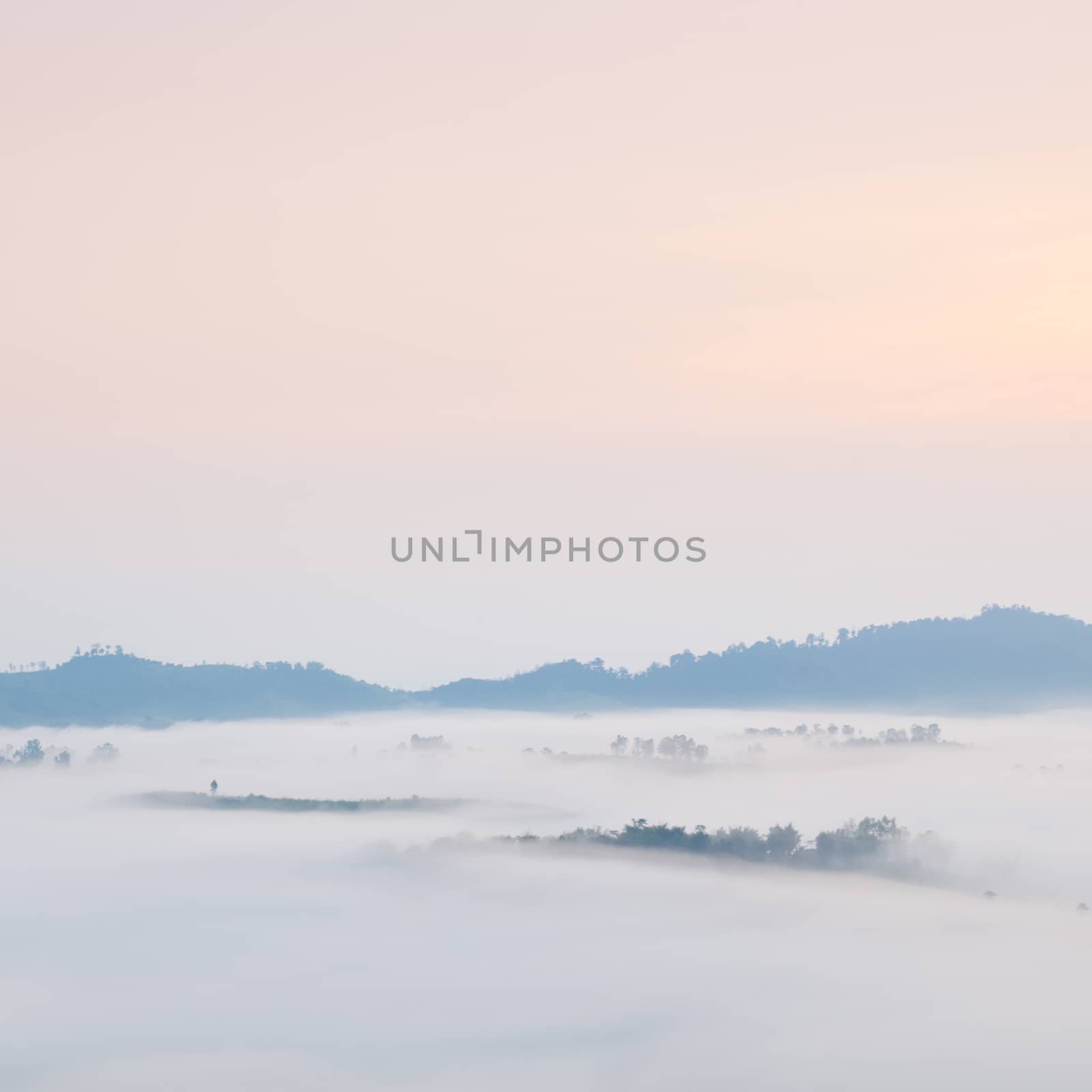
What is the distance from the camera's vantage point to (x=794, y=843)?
108 metres

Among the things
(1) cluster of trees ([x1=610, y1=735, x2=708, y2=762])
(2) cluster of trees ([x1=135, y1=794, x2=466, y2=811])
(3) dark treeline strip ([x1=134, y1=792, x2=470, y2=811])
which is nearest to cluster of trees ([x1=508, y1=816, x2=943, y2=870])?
(2) cluster of trees ([x1=135, y1=794, x2=466, y2=811])

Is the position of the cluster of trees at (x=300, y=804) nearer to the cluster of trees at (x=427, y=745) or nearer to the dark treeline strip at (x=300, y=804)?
the dark treeline strip at (x=300, y=804)

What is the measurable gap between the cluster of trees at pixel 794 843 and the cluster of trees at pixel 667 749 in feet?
195

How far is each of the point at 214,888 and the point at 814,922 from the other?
4961 centimetres

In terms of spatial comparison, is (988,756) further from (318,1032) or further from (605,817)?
(318,1032)

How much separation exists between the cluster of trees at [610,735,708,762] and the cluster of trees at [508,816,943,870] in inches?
2336

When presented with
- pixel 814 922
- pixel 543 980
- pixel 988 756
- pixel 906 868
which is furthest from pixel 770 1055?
pixel 988 756

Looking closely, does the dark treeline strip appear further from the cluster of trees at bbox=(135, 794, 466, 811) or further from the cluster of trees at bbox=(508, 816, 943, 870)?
the cluster of trees at bbox=(508, 816, 943, 870)

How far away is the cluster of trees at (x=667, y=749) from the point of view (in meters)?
175

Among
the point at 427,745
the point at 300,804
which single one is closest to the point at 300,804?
the point at 300,804

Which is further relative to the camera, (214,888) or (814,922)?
(214,888)

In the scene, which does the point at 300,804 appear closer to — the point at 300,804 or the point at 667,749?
the point at 300,804

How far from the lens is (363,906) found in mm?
107500

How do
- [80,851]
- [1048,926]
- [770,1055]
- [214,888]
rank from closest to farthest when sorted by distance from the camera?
[770,1055] < [1048,926] < [214,888] < [80,851]
